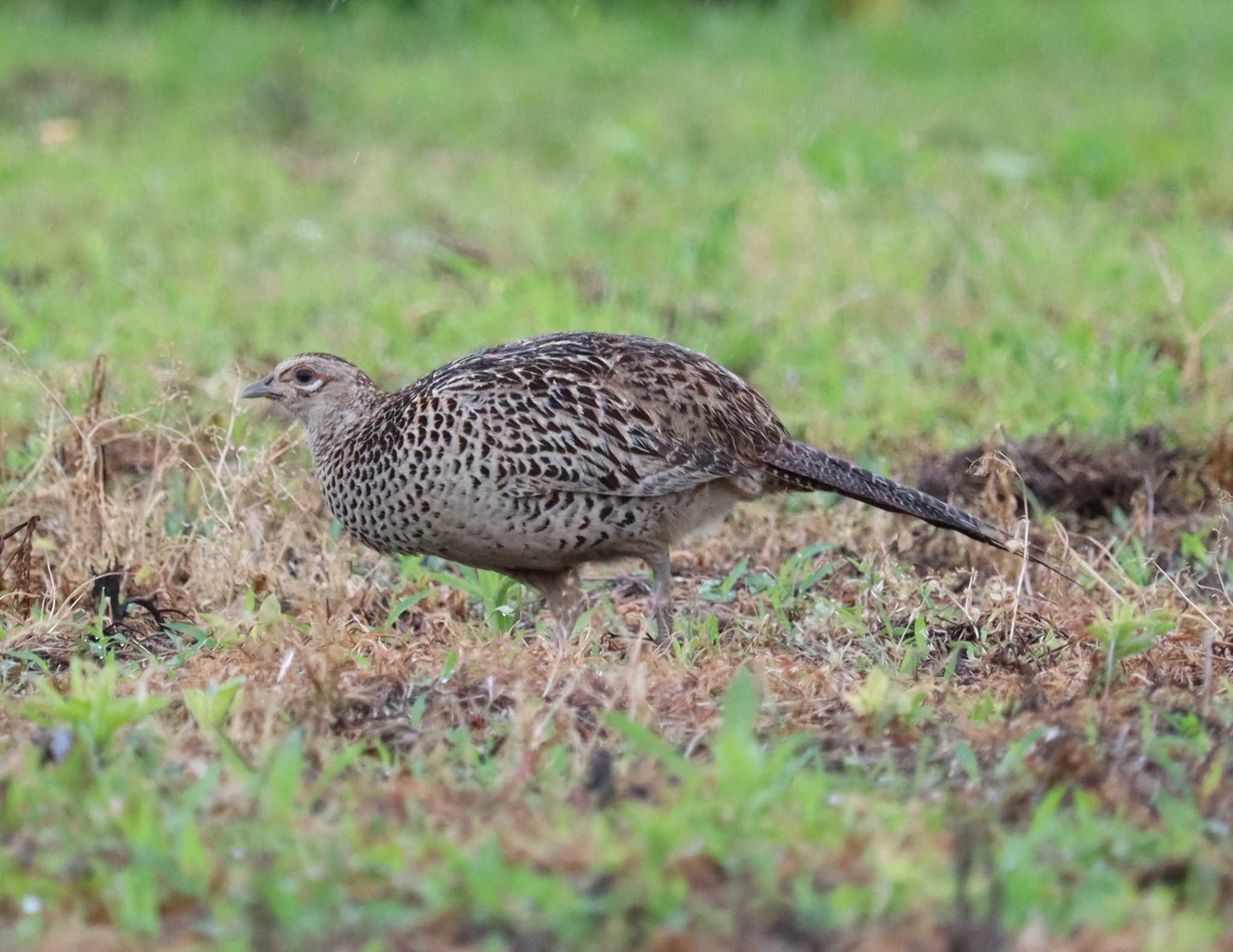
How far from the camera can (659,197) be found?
9.76m

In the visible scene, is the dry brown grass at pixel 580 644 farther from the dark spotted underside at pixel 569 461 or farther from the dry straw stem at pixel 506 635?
the dark spotted underside at pixel 569 461

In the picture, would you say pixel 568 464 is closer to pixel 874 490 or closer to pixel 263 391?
pixel 874 490

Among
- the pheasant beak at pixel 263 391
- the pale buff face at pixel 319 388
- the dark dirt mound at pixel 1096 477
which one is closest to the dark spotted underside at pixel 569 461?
the pale buff face at pixel 319 388

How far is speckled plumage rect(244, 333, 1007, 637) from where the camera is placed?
4.68 metres

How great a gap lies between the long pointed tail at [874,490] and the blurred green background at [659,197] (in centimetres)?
156

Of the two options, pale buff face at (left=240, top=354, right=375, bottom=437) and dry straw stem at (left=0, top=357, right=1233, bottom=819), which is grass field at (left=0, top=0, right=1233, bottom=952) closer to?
dry straw stem at (left=0, top=357, right=1233, bottom=819)

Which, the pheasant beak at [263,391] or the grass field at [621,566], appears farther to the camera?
the pheasant beak at [263,391]

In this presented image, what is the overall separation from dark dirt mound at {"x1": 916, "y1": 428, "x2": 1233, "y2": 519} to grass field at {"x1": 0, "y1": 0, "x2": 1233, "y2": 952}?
2 centimetres

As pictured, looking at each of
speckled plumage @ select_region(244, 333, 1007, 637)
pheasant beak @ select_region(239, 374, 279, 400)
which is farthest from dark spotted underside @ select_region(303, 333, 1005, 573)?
pheasant beak @ select_region(239, 374, 279, 400)

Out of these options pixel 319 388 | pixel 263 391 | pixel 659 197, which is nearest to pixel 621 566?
pixel 319 388

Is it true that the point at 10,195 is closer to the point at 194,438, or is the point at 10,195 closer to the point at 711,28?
the point at 194,438

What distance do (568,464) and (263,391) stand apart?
3.83ft

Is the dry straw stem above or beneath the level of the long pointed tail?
beneath

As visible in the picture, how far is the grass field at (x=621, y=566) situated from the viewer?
300 centimetres
